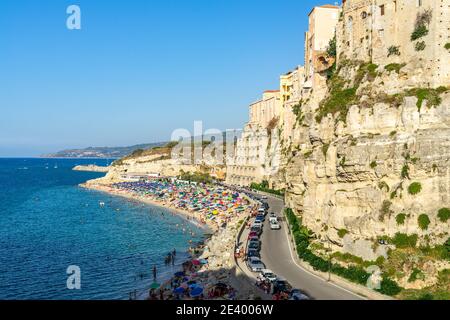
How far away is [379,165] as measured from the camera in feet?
90.3

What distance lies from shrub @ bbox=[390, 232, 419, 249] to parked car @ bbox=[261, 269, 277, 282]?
6.93 metres

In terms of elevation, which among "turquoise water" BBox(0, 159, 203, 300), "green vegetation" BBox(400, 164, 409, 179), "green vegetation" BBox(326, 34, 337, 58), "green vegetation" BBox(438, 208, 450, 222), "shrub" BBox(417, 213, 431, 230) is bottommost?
"turquoise water" BBox(0, 159, 203, 300)

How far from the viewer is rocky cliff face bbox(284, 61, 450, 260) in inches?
1013

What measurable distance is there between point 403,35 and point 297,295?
→ 1910 cm

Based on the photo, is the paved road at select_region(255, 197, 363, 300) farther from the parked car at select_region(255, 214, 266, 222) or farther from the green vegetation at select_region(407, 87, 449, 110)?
the green vegetation at select_region(407, 87, 449, 110)

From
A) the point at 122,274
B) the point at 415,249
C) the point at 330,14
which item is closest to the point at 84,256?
the point at 122,274

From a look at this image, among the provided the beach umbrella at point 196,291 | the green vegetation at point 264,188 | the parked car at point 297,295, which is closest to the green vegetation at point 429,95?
the parked car at point 297,295

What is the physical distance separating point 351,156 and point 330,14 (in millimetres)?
25865

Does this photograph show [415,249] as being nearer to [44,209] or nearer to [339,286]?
[339,286]

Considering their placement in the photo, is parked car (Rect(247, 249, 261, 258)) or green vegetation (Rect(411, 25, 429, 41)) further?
parked car (Rect(247, 249, 261, 258))

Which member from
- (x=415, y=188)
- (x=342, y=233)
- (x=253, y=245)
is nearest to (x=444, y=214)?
(x=415, y=188)

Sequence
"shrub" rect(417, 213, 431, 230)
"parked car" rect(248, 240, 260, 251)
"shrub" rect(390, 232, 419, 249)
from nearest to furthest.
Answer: "shrub" rect(390, 232, 419, 249), "shrub" rect(417, 213, 431, 230), "parked car" rect(248, 240, 260, 251)

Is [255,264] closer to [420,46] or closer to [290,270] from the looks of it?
[290,270]

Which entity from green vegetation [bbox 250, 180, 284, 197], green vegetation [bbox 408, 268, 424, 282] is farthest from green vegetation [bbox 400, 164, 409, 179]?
green vegetation [bbox 250, 180, 284, 197]
